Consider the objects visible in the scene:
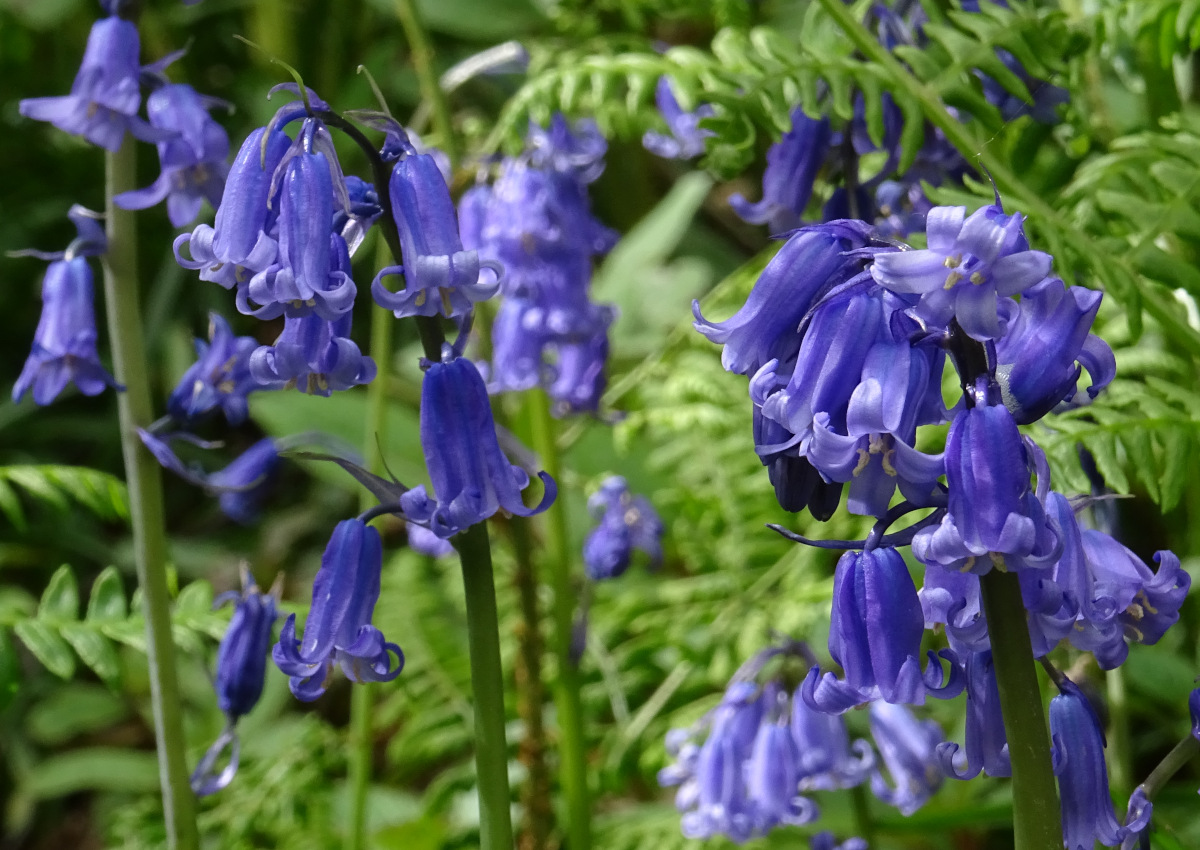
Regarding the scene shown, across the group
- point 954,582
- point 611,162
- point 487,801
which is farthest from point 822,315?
point 611,162

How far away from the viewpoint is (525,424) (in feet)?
11.4

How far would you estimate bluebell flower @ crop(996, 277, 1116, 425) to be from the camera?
2.85ft

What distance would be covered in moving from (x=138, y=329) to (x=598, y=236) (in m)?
1.24

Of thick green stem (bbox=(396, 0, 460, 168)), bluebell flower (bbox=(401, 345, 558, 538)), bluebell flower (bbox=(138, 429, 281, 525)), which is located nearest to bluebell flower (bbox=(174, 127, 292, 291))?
bluebell flower (bbox=(401, 345, 558, 538))

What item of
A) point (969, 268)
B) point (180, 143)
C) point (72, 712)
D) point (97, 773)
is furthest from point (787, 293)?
point (72, 712)

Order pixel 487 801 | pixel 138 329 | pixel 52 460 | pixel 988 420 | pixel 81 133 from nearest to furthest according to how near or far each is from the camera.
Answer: pixel 988 420 → pixel 487 801 → pixel 81 133 → pixel 138 329 → pixel 52 460

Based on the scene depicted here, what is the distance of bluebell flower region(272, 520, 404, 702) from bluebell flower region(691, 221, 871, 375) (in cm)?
39

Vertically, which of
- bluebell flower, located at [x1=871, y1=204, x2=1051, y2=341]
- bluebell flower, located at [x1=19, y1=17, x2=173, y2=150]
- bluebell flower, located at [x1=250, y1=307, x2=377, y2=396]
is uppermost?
bluebell flower, located at [x1=19, y1=17, x2=173, y2=150]

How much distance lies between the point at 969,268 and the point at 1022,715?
338mm

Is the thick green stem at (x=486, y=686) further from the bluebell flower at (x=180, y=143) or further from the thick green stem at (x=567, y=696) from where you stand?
the thick green stem at (x=567, y=696)

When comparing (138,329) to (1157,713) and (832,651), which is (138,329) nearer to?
(832,651)

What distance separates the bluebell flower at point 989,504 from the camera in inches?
31.8

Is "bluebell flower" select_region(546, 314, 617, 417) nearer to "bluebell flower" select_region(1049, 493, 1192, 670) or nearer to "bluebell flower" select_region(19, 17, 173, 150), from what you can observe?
"bluebell flower" select_region(19, 17, 173, 150)

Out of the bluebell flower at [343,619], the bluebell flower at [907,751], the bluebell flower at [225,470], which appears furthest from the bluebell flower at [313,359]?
the bluebell flower at [907,751]
